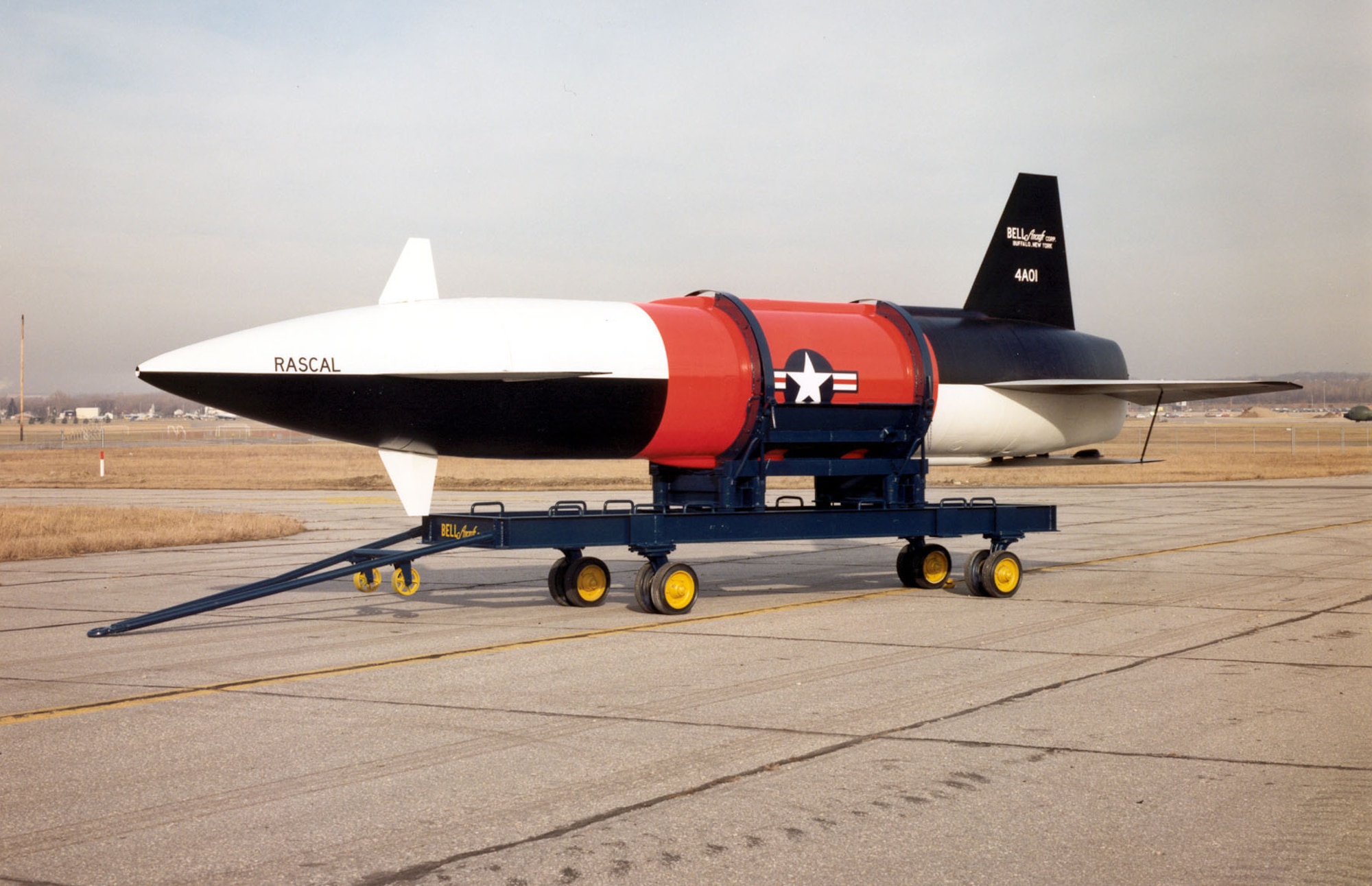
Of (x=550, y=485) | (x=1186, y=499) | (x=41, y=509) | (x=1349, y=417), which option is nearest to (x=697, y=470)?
(x=41, y=509)

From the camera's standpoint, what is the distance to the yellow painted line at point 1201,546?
17688mm

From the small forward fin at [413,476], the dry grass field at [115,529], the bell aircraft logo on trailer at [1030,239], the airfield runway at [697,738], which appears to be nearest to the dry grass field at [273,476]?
the dry grass field at [115,529]

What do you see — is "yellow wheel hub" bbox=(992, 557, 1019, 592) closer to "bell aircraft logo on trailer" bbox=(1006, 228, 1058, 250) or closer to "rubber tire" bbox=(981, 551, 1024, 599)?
"rubber tire" bbox=(981, 551, 1024, 599)

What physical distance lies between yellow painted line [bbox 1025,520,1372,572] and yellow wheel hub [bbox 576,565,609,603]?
6537 mm

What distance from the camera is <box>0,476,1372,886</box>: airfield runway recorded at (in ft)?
17.9

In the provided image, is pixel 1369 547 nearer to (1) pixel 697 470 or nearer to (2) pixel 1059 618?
(2) pixel 1059 618

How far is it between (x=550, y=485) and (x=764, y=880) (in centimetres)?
3476

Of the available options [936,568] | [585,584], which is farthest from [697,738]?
[936,568]

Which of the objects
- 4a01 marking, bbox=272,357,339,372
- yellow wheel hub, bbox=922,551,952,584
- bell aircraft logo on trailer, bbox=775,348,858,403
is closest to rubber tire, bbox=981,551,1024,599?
yellow wheel hub, bbox=922,551,952,584

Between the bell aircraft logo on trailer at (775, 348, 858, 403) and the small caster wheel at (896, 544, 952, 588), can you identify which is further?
the small caster wheel at (896, 544, 952, 588)

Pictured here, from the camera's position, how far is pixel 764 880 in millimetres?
5129

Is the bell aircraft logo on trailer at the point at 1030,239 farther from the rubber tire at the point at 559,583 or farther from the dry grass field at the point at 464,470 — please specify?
the dry grass field at the point at 464,470

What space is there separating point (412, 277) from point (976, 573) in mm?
6970

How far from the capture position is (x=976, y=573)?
14.4m
